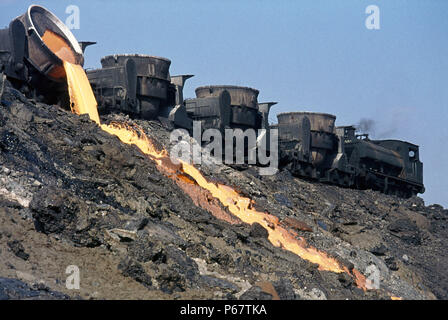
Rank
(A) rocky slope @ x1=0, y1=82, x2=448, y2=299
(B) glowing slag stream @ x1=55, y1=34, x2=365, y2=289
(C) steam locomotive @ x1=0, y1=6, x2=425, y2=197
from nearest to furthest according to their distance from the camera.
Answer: (A) rocky slope @ x1=0, y1=82, x2=448, y2=299, (B) glowing slag stream @ x1=55, y1=34, x2=365, y2=289, (C) steam locomotive @ x1=0, y1=6, x2=425, y2=197

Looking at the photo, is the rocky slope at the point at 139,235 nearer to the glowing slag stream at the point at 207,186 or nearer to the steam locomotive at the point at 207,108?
the glowing slag stream at the point at 207,186

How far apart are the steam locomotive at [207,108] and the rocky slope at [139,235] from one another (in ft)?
6.43

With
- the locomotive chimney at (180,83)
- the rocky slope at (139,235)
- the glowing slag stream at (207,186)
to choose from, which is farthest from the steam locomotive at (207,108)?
the rocky slope at (139,235)

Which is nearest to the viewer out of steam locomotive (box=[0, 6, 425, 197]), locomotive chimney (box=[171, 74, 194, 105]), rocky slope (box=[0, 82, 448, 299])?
rocky slope (box=[0, 82, 448, 299])

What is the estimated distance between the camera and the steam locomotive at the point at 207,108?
81.3ft

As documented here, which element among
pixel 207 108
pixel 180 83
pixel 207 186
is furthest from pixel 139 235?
pixel 180 83

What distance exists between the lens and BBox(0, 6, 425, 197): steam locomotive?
81.3ft

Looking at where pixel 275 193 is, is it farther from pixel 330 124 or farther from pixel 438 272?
pixel 330 124

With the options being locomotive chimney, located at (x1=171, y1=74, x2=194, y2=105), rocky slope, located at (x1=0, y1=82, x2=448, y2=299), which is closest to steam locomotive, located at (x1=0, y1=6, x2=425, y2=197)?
locomotive chimney, located at (x1=171, y1=74, x2=194, y2=105)

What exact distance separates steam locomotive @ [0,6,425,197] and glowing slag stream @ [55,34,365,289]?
2.15 ft

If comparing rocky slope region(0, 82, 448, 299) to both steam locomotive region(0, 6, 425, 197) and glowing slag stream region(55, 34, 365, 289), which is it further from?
steam locomotive region(0, 6, 425, 197)

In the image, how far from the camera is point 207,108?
109 ft

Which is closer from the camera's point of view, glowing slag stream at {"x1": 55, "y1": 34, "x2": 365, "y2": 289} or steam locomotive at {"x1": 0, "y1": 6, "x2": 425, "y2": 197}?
glowing slag stream at {"x1": 55, "y1": 34, "x2": 365, "y2": 289}
